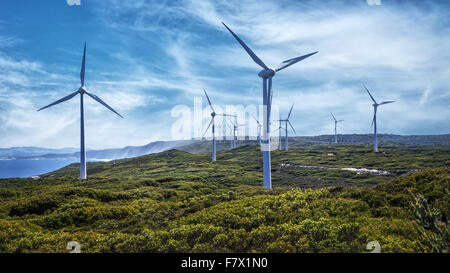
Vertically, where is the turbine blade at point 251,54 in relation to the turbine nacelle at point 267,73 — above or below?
above

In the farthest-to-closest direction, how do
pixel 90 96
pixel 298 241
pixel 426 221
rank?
1. pixel 90 96
2. pixel 298 241
3. pixel 426 221

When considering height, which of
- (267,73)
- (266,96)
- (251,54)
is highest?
(251,54)

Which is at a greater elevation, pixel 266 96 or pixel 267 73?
pixel 267 73

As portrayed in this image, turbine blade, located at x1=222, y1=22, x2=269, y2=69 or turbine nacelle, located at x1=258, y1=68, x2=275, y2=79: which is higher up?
turbine blade, located at x1=222, y1=22, x2=269, y2=69

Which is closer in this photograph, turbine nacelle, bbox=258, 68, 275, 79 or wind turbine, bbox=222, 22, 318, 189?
wind turbine, bbox=222, 22, 318, 189

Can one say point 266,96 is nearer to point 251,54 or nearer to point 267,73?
point 267,73

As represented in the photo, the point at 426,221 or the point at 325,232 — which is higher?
the point at 426,221

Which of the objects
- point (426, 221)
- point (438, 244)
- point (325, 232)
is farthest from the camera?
point (325, 232)

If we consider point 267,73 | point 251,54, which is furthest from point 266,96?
point 251,54
